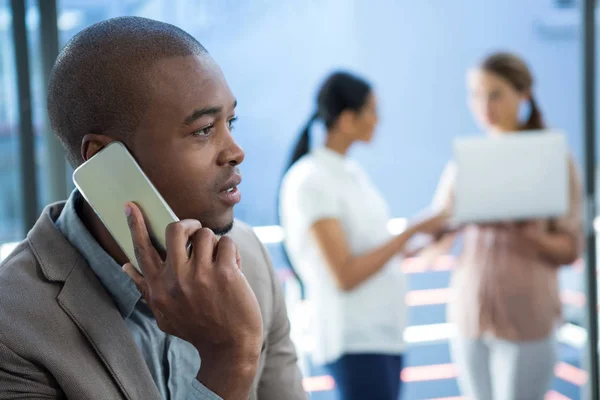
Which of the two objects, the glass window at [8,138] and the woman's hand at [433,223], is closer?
the glass window at [8,138]

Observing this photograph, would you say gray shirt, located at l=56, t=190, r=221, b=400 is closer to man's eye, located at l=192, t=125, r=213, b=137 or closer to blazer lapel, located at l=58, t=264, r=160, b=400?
blazer lapel, located at l=58, t=264, r=160, b=400

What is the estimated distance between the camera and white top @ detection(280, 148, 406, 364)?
7.31ft

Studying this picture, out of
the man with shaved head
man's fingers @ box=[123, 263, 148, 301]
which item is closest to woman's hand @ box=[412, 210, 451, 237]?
the man with shaved head

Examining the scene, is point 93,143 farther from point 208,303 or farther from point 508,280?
point 508,280

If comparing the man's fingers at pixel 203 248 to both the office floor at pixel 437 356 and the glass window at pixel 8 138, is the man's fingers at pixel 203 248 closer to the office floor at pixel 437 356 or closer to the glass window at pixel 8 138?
the glass window at pixel 8 138

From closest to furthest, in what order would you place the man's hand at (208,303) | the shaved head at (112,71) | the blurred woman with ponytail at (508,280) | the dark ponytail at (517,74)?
1. the man's hand at (208,303)
2. the shaved head at (112,71)
3. the blurred woman with ponytail at (508,280)
4. the dark ponytail at (517,74)

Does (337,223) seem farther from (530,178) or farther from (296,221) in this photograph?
(530,178)

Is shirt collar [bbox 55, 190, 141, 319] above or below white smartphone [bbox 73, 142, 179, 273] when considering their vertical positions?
below

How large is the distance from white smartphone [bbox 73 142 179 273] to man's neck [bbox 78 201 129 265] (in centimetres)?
7

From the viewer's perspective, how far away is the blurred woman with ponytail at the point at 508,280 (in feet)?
7.76

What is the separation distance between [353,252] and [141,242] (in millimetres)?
1404

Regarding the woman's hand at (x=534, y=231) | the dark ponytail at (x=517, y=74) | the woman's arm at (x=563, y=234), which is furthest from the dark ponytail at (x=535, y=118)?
the woman's hand at (x=534, y=231)

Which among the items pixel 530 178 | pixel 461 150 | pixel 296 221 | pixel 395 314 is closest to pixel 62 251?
pixel 296 221

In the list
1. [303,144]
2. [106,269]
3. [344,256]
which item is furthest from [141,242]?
[303,144]
